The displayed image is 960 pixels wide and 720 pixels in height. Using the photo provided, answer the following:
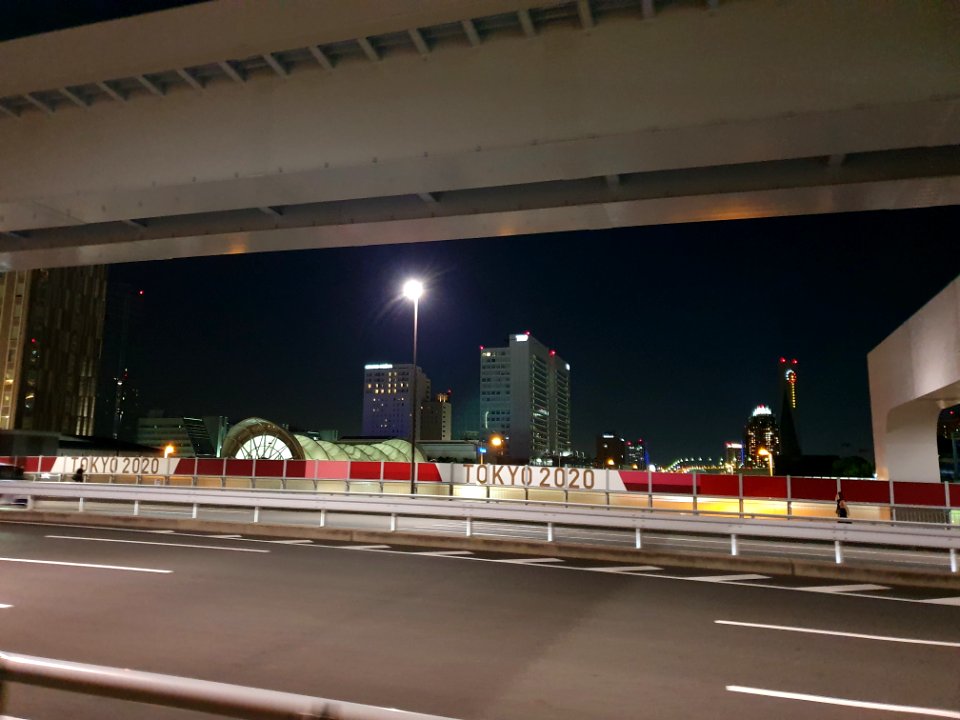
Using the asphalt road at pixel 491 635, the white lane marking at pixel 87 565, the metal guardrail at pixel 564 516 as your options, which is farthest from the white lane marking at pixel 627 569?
the white lane marking at pixel 87 565

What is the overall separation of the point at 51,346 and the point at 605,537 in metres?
102

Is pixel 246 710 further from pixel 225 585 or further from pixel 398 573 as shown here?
pixel 398 573

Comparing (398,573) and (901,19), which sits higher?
(901,19)

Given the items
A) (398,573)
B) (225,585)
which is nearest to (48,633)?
(225,585)

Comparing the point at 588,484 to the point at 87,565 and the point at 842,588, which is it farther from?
the point at 87,565

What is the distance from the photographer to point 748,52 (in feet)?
27.5

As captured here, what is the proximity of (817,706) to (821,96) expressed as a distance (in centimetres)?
660

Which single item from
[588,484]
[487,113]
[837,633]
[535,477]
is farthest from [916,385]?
[487,113]

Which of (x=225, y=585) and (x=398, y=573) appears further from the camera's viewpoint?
(x=398, y=573)

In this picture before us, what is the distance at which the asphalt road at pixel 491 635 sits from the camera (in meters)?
5.70

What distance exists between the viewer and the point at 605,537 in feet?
61.7

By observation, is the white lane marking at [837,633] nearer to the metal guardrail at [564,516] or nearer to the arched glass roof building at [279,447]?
the metal guardrail at [564,516]

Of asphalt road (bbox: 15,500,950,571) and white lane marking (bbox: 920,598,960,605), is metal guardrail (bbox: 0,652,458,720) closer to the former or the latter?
white lane marking (bbox: 920,598,960,605)

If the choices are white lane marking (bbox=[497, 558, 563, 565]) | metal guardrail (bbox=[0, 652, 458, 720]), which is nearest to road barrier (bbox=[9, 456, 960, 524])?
white lane marking (bbox=[497, 558, 563, 565])
